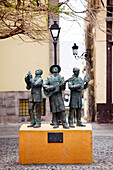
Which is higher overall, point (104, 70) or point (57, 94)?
point (104, 70)

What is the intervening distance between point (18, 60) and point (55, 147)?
431 inches

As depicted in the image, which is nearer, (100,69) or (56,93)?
(56,93)

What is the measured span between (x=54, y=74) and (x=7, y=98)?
10.3m

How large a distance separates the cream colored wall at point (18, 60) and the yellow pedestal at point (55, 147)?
10.5 meters

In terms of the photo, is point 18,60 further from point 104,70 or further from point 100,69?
point 104,70

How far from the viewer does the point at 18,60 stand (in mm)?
17797

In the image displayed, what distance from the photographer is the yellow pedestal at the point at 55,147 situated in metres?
7.37

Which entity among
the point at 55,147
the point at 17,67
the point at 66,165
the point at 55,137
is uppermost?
the point at 17,67

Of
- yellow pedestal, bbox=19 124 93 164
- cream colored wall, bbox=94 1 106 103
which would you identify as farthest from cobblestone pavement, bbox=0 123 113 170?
cream colored wall, bbox=94 1 106 103

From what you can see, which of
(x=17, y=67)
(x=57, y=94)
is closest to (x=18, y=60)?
(x=17, y=67)

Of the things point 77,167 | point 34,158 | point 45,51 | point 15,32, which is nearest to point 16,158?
point 34,158

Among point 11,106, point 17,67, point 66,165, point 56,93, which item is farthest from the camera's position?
point 17,67

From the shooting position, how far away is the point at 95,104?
652 inches

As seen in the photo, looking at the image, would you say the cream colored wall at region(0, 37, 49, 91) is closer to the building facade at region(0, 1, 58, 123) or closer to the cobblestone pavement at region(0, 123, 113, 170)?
the building facade at region(0, 1, 58, 123)
